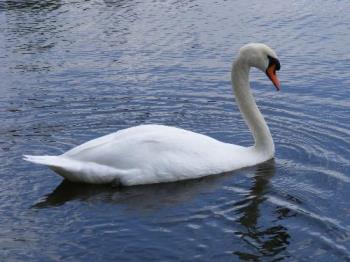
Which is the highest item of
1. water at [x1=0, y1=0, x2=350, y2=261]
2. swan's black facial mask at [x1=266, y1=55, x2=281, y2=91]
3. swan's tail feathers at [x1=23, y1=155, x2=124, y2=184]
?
swan's black facial mask at [x1=266, y1=55, x2=281, y2=91]

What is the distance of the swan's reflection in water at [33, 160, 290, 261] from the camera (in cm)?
755

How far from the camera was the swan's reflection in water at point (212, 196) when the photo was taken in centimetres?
755

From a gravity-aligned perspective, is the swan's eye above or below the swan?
above

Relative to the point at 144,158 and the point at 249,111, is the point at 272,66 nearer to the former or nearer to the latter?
the point at 249,111

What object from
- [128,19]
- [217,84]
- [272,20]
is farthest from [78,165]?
[128,19]

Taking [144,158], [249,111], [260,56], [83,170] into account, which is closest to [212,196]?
[144,158]

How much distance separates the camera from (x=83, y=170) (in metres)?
8.96

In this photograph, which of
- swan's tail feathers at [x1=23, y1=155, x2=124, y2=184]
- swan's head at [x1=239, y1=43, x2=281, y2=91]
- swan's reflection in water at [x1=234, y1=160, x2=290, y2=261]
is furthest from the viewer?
swan's head at [x1=239, y1=43, x2=281, y2=91]

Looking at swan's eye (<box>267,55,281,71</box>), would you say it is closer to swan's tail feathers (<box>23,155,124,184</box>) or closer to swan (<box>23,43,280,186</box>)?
swan (<box>23,43,280,186</box>)

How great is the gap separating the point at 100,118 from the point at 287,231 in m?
4.92

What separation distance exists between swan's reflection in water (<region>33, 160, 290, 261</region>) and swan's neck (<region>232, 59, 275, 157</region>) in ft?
1.34

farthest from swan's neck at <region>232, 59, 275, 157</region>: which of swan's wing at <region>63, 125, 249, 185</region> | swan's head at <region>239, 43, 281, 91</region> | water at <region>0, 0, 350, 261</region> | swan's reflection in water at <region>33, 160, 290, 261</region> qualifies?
swan's wing at <region>63, 125, 249, 185</region>

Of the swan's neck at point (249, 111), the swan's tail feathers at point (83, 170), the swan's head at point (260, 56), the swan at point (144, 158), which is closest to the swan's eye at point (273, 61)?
the swan's head at point (260, 56)

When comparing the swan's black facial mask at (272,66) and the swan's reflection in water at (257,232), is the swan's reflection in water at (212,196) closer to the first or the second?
the swan's reflection in water at (257,232)
